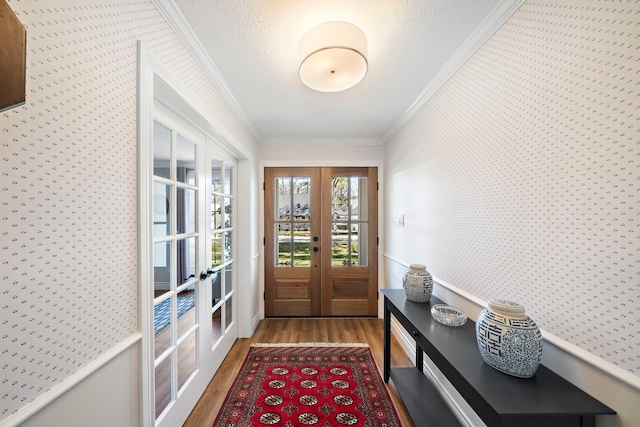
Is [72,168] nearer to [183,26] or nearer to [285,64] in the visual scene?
[183,26]

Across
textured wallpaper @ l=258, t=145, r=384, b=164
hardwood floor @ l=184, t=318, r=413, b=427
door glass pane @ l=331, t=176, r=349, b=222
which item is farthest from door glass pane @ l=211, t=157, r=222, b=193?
hardwood floor @ l=184, t=318, r=413, b=427

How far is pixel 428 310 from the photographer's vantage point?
5.41 ft

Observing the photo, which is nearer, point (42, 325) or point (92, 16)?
point (42, 325)

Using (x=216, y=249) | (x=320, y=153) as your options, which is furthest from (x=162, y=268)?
(x=320, y=153)

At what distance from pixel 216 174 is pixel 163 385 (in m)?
1.58

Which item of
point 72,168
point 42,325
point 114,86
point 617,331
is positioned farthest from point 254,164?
point 617,331

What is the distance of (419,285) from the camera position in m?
1.77

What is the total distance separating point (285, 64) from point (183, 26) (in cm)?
61

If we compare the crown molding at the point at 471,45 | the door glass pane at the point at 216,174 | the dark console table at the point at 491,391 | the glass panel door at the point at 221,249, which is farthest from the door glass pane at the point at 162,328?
the crown molding at the point at 471,45

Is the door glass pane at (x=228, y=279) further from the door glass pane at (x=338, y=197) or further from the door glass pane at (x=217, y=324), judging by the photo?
the door glass pane at (x=338, y=197)

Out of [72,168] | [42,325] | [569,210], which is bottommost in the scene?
[42,325]

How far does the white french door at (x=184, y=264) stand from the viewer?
1.37 metres

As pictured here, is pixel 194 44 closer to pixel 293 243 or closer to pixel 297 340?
pixel 293 243

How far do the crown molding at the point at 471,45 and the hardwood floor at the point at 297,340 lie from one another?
2389mm
